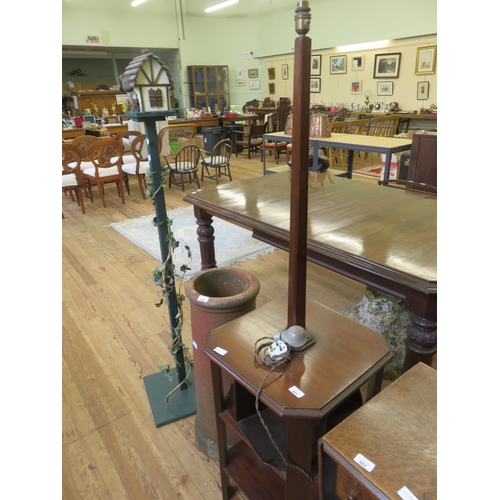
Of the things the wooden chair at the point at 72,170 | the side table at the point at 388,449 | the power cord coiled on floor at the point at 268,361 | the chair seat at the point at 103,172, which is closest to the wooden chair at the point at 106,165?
the chair seat at the point at 103,172

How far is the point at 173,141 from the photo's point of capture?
6090mm

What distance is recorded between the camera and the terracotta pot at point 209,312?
1.28 metres

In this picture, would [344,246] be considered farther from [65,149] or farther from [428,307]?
[65,149]

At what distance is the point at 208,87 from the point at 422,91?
19.3 feet

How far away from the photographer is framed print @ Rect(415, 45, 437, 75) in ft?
24.7

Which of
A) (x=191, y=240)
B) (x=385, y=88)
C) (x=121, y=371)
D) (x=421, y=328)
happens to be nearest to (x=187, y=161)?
(x=191, y=240)

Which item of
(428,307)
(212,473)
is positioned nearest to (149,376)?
(212,473)

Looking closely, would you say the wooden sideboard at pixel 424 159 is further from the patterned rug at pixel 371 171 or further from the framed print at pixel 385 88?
the framed print at pixel 385 88

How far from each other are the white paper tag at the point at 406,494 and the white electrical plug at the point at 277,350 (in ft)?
1.29

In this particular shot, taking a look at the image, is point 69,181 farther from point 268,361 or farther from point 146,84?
point 268,361

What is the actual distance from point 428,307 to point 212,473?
1.02 meters

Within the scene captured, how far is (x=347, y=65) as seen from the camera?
359 inches

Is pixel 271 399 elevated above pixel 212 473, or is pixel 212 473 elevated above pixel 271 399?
pixel 271 399
